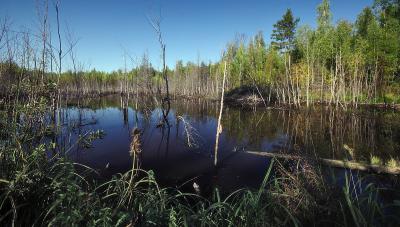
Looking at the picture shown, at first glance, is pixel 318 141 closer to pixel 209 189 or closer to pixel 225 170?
pixel 225 170

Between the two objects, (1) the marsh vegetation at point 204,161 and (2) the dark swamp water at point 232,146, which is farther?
(2) the dark swamp water at point 232,146

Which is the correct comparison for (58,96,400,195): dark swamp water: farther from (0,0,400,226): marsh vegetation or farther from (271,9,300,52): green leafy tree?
(271,9,300,52): green leafy tree

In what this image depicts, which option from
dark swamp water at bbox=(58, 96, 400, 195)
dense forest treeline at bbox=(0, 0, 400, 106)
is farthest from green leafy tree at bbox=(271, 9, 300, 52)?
dark swamp water at bbox=(58, 96, 400, 195)

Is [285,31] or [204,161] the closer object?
[204,161]

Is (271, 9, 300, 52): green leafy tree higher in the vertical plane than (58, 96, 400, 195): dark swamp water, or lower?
higher

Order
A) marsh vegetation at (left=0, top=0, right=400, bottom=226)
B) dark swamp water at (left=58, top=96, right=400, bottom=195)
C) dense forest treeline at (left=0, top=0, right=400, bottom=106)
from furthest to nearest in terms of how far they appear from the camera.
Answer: dense forest treeline at (left=0, top=0, right=400, bottom=106) → dark swamp water at (left=58, top=96, right=400, bottom=195) → marsh vegetation at (left=0, top=0, right=400, bottom=226)

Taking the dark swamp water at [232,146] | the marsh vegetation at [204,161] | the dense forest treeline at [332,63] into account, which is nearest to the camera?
the marsh vegetation at [204,161]

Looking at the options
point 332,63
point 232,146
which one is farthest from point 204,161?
point 332,63

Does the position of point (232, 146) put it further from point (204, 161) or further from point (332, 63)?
point (332, 63)

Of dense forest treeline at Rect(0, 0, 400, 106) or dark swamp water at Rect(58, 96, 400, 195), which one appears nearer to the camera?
dark swamp water at Rect(58, 96, 400, 195)

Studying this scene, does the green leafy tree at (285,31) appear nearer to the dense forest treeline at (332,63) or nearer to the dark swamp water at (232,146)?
the dense forest treeline at (332,63)

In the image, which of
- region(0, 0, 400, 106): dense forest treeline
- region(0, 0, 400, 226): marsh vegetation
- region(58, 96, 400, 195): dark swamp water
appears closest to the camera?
region(0, 0, 400, 226): marsh vegetation

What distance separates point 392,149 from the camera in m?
16.9

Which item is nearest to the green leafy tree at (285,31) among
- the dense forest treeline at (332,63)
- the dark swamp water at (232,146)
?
the dense forest treeline at (332,63)
